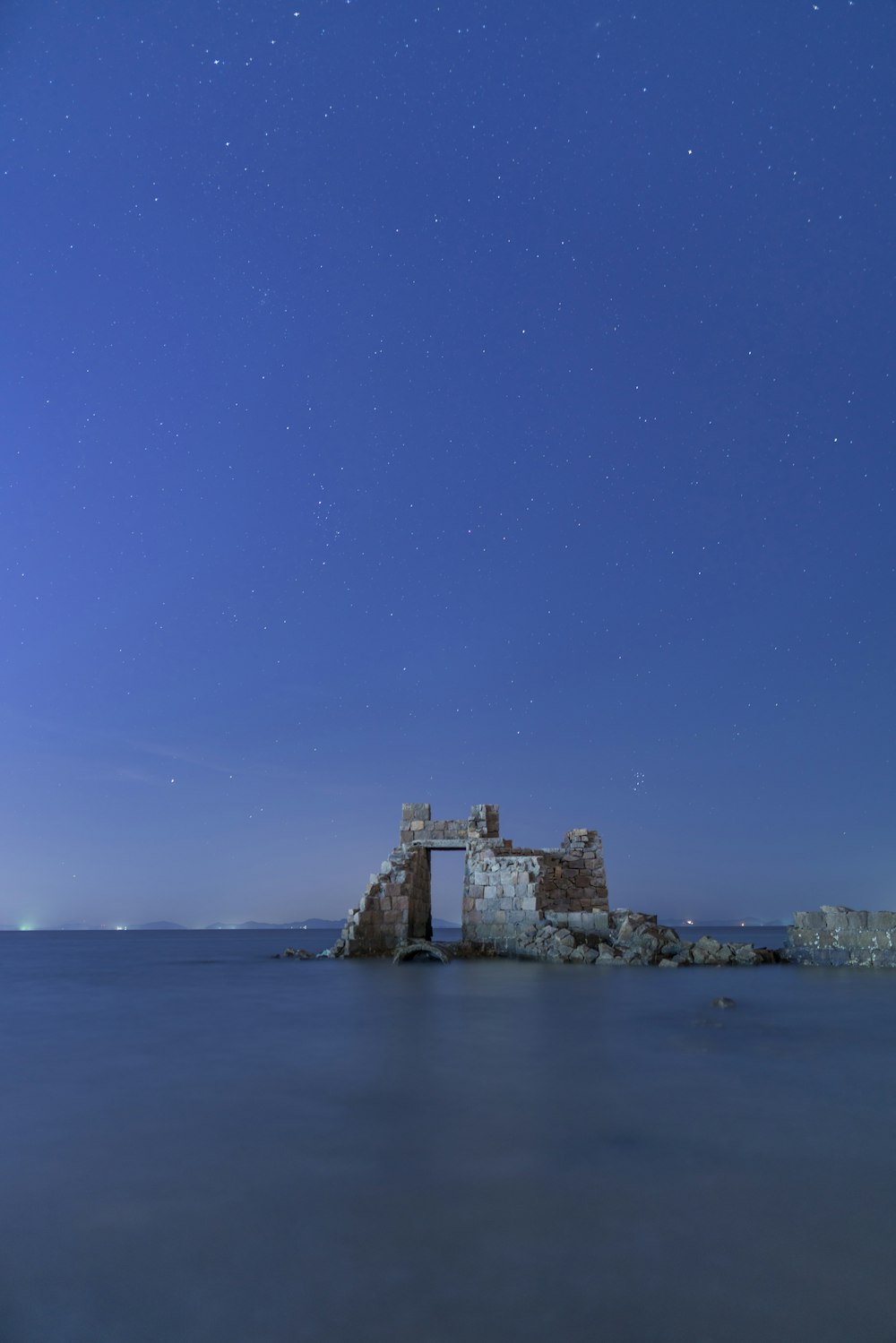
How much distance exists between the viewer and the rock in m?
18.3

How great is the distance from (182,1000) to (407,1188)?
1003 cm

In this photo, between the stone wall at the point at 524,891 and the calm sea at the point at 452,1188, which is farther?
the stone wall at the point at 524,891

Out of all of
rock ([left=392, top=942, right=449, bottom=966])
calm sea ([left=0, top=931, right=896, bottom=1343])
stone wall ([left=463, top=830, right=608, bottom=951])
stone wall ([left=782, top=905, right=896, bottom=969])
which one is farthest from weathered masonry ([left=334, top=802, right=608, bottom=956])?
calm sea ([left=0, top=931, right=896, bottom=1343])

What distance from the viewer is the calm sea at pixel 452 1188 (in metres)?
2.53

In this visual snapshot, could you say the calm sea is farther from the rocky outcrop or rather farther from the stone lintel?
the stone lintel

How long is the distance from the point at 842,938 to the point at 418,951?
941 cm

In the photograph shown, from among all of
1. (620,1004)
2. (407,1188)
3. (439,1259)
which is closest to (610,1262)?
(439,1259)

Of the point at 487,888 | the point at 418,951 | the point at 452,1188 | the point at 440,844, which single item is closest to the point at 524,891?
the point at 487,888

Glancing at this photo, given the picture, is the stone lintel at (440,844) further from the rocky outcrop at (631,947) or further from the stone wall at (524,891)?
the rocky outcrop at (631,947)

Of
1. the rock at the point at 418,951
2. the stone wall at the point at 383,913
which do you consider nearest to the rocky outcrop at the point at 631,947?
the rock at the point at 418,951

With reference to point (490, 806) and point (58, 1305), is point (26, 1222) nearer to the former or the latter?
point (58, 1305)

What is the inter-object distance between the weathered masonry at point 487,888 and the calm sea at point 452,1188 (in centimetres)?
1253

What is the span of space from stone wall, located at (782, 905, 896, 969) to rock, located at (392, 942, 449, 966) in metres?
7.81

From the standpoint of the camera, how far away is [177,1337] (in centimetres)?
240
